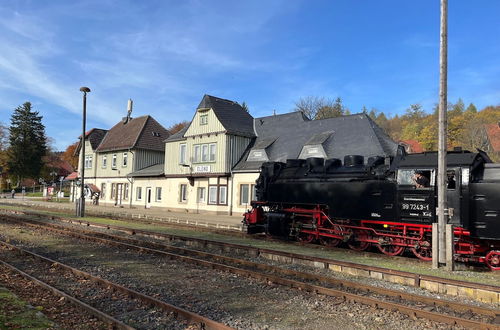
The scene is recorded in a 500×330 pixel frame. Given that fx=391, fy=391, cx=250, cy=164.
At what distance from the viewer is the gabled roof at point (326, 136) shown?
23.1m

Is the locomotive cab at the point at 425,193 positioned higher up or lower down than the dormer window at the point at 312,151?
lower down

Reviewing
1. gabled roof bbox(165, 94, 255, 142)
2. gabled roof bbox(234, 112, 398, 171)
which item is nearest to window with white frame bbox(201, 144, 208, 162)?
gabled roof bbox(165, 94, 255, 142)

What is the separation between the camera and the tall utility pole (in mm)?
10039

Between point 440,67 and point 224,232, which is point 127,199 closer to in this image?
point 224,232

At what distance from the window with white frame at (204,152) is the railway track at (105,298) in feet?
60.8

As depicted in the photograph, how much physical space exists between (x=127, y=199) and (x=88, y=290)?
29453 millimetres

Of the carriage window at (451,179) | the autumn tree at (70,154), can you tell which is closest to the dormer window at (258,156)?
the carriage window at (451,179)

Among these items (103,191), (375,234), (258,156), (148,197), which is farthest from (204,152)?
(375,234)

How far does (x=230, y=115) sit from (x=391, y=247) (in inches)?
772

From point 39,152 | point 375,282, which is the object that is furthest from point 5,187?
point 375,282

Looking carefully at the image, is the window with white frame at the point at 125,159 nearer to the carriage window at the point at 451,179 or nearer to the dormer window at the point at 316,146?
the dormer window at the point at 316,146

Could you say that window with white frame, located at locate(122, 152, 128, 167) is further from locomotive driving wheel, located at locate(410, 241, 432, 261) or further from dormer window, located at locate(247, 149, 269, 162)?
locomotive driving wheel, located at locate(410, 241, 432, 261)

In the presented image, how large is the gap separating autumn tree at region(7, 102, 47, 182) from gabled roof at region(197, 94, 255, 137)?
156ft

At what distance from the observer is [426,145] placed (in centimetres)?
5219
